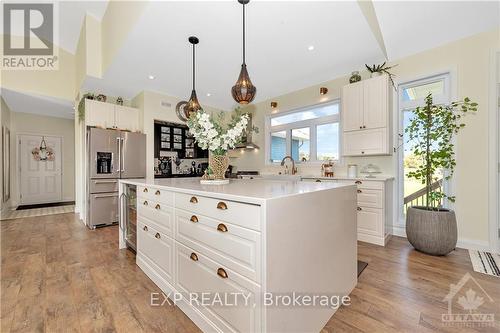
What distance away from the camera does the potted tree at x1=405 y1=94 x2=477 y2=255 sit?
254cm

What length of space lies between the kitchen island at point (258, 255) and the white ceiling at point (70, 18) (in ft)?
13.0

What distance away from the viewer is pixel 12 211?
5.21 m

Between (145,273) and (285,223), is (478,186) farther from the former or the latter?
(145,273)

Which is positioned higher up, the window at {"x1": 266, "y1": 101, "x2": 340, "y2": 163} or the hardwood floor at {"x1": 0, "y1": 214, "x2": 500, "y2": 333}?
the window at {"x1": 266, "y1": 101, "x2": 340, "y2": 163}

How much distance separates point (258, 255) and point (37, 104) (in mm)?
6866

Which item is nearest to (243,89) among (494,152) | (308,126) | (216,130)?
(216,130)

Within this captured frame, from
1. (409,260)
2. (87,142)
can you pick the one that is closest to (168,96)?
(87,142)

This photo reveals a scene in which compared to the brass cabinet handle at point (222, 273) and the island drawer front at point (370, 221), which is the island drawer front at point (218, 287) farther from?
the island drawer front at point (370, 221)

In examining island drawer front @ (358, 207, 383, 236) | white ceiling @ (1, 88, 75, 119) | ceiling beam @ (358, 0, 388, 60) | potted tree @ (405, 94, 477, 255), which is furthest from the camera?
white ceiling @ (1, 88, 75, 119)

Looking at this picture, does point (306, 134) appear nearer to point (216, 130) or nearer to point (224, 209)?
point (216, 130)

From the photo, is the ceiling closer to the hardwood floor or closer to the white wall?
the hardwood floor

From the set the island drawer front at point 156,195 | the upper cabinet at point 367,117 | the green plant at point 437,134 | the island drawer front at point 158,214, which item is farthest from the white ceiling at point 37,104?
the green plant at point 437,134

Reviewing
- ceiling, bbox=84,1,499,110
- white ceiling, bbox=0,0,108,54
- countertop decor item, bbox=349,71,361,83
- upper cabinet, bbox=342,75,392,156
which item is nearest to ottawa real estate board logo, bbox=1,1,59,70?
white ceiling, bbox=0,0,108,54

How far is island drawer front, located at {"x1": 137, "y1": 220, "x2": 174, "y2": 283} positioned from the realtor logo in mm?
2047
